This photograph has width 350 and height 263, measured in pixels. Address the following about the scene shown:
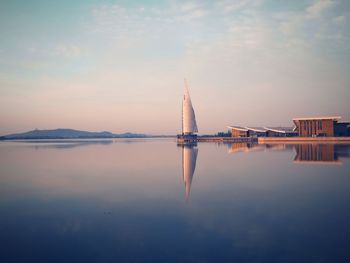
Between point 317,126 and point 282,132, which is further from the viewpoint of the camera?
point 282,132

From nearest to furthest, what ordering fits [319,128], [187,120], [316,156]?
[316,156] < [319,128] < [187,120]

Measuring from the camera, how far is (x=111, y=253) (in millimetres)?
6805

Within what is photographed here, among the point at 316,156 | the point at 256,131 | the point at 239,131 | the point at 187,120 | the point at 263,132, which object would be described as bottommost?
the point at 316,156

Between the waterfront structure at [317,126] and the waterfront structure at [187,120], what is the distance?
29683mm

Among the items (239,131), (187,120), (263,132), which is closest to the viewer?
(263,132)

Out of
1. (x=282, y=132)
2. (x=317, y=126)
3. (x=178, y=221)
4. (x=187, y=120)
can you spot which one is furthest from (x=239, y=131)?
(x=178, y=221)

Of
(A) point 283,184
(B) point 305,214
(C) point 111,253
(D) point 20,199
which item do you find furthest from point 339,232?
(D) point 20,199

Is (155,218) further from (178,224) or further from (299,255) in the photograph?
(299,255)

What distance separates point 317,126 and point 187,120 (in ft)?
116

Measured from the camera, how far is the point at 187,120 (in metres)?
85.8

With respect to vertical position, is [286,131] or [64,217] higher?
[286,131]

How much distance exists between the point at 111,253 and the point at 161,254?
120cm

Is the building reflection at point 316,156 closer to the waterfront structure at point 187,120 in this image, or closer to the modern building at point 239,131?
the modern building at point 239,131

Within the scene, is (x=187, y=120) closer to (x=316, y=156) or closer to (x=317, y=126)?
(x=317, y=126)
